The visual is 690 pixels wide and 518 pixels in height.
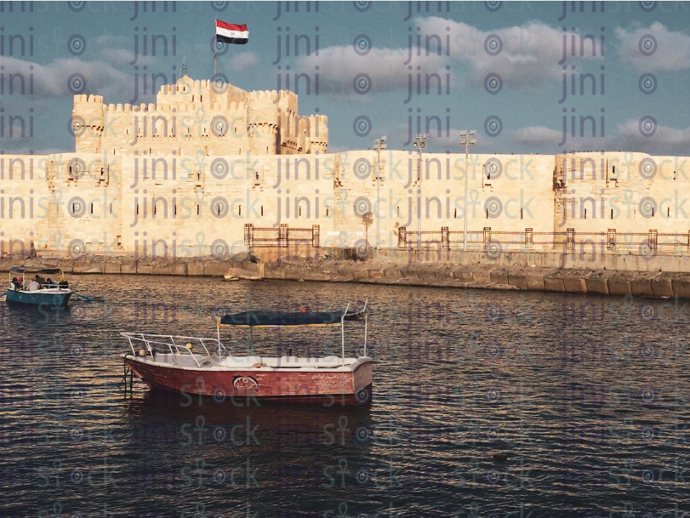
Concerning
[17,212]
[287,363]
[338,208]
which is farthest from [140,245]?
[287,363]

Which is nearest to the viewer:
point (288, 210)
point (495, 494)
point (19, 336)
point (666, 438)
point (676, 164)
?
point (495, 494)

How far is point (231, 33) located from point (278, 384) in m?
48.9

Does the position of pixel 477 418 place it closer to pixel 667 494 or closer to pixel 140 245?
pixel 667 494

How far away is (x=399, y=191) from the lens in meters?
52.0

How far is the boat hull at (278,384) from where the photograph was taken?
1708 centimetres

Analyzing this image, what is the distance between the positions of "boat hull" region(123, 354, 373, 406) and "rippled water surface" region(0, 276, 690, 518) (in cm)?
31

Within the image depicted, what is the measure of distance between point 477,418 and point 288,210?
3966 cm

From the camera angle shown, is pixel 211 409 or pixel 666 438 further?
pixel 211 409

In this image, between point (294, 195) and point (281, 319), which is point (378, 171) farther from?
point (281, 319)

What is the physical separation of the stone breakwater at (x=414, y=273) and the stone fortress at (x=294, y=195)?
7.36 feet

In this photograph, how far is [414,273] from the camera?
4812cm

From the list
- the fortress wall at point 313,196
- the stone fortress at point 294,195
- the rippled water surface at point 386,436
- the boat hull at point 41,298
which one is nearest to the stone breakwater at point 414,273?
the stone fortress at point 294,195

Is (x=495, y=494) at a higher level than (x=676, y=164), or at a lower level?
lower

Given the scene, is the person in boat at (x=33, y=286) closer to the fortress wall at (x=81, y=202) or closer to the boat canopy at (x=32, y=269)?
the boat canopy at (x=32, y=269)
